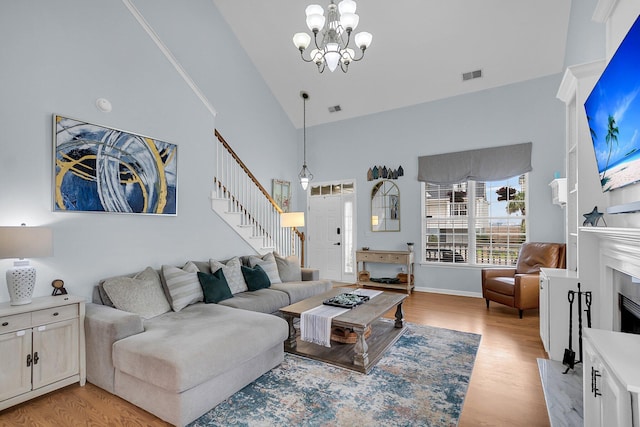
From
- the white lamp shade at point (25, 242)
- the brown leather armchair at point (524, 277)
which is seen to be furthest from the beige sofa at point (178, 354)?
the brown leather armchair at point (524, 277)

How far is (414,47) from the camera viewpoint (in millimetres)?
5070

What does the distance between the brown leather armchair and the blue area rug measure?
1576 mm

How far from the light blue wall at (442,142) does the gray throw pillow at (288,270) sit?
83.5 inches

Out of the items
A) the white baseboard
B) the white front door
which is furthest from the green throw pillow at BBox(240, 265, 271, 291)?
the white baseboard

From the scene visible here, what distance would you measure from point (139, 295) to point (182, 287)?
416 millimetres

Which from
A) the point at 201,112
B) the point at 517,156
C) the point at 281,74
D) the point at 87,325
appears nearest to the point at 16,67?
the point at 201,112

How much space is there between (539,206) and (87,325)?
237 inches

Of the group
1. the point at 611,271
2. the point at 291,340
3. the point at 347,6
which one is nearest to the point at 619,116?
the point at 611,271

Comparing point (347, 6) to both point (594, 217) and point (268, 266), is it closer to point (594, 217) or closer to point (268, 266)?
point (594, 217)

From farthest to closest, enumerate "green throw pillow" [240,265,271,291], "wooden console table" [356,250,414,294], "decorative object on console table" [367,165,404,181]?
1. "decorative object on console table" [367,165,404,181]
2. "wooden console table" [356,250,414,294]
3. "green throw pillow" [240,265,271,291]

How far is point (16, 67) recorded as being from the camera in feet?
8.65

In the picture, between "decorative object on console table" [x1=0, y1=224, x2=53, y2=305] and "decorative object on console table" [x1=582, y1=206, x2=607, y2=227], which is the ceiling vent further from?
"decorative object on console table" [x1=0, y1=224, x2=53, y2=305]

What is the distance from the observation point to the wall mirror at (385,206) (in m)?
6.25

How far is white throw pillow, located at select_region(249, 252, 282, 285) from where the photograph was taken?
4.49 meters
